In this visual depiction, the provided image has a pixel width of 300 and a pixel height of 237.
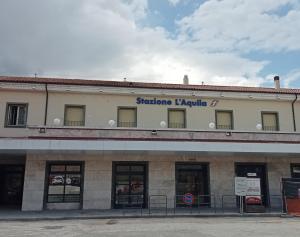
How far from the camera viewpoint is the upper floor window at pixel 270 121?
2097 centimetres

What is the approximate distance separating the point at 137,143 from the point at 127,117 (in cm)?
392

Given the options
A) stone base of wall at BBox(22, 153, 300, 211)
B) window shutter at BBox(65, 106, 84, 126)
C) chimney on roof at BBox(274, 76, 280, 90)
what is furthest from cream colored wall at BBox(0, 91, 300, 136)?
chimney on roof at BBox(274, 76, 280, 90)

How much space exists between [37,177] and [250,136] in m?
11.7

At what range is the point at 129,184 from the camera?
18.0 meters

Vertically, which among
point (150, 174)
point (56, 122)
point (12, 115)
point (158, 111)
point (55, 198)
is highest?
point (158, 111)

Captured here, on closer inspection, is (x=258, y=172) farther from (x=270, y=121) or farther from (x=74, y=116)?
(x=74, y=116)

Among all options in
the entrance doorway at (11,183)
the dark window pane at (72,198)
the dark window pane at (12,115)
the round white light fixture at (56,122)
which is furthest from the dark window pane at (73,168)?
the entrance doorway at (11,183)

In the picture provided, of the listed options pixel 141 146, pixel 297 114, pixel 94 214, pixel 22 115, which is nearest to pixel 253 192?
pixel 141 146

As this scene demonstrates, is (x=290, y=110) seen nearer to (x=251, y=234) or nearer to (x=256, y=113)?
(x=256, y=113)

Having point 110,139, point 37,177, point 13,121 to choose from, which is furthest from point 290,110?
point 13,121

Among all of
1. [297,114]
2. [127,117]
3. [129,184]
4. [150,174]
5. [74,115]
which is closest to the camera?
[150,174]

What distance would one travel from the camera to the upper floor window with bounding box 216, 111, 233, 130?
20.6 m

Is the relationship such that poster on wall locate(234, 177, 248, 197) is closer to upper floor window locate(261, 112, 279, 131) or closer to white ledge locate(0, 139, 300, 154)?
white ledge locate(0, 139, 300, 154)

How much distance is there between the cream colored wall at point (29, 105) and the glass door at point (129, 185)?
556cm
